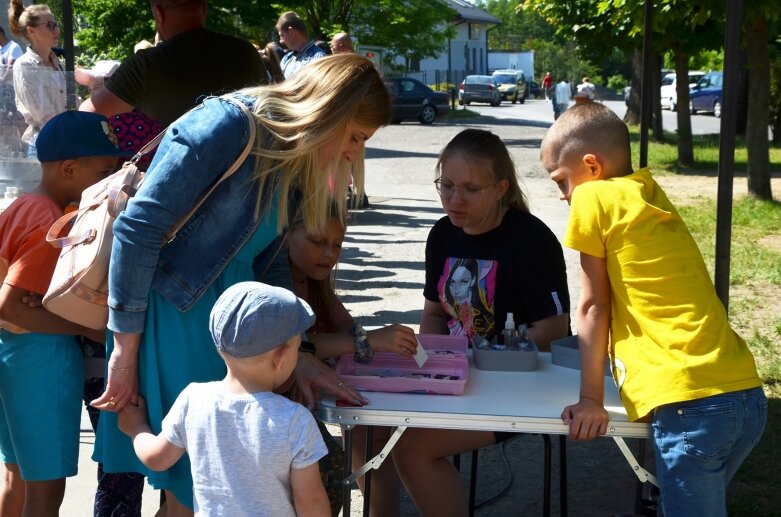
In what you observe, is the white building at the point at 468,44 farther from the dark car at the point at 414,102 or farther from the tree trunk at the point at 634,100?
the tree trunk at the point at 634,100

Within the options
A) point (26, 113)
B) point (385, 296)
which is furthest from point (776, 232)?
point (26, 113)

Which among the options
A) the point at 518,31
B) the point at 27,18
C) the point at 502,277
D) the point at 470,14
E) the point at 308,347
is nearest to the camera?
the point at 308,347

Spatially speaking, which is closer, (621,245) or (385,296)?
(621,245)

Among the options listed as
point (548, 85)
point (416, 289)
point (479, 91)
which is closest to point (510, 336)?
point (416, 289)

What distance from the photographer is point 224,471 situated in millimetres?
2162

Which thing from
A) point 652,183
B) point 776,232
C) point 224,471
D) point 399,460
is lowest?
point 776,232

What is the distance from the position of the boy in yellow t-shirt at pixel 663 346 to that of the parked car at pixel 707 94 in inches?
1355

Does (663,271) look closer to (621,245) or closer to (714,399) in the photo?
(621,245)

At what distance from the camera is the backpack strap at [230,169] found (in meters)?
2.23

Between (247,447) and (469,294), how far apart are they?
1.30 meters

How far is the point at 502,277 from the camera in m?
3.20

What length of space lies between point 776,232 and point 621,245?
8.86 m

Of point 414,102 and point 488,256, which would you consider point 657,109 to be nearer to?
point 414,102

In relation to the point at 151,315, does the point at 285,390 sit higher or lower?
lower
